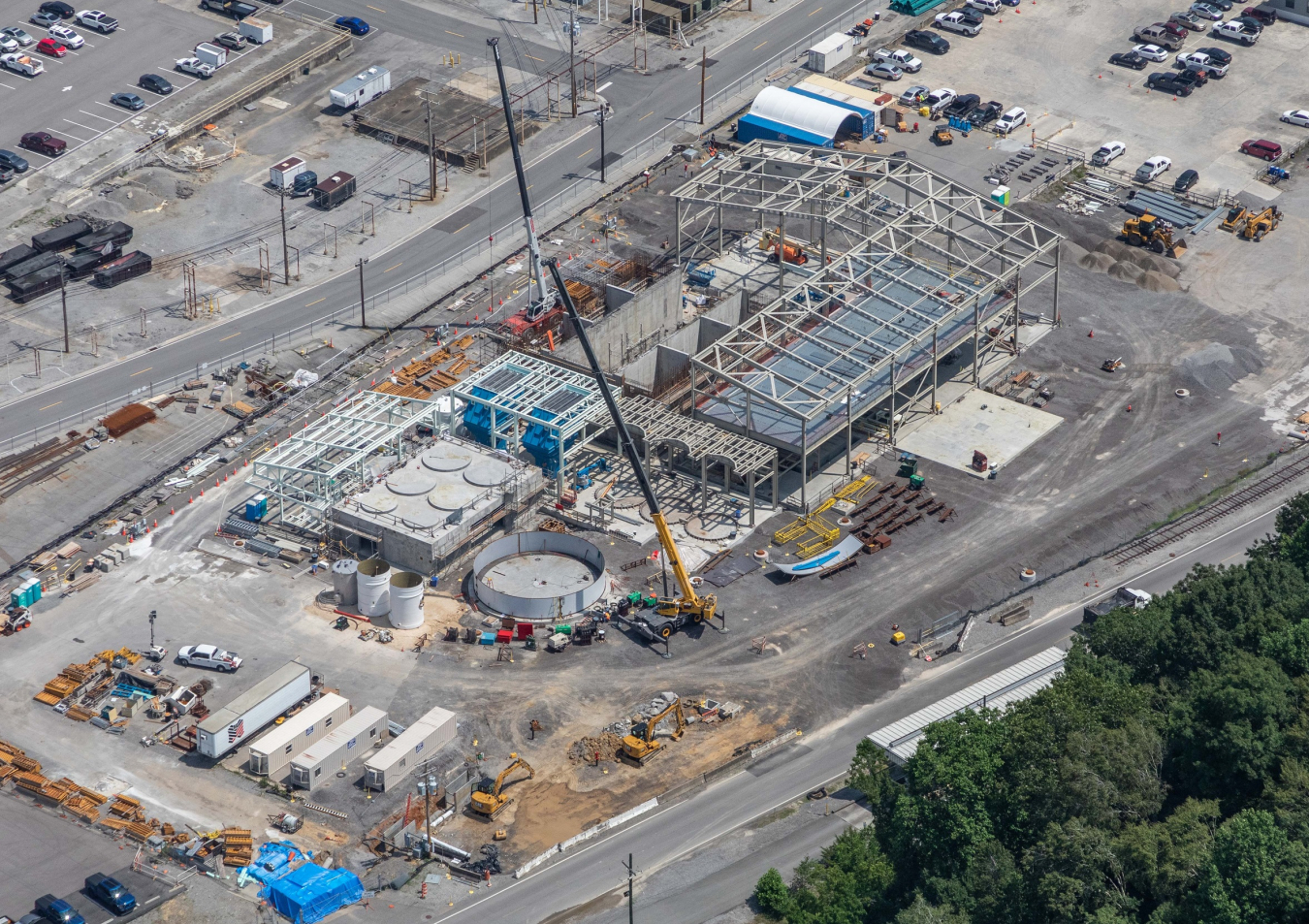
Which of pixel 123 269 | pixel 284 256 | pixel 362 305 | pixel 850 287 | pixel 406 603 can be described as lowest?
pixel 123 269

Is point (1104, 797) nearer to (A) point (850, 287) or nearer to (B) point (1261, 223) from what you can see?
(A) point (850, 287)

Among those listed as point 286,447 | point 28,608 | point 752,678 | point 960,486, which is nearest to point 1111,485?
point 960,486

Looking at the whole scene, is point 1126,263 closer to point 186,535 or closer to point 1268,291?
point 1268,291

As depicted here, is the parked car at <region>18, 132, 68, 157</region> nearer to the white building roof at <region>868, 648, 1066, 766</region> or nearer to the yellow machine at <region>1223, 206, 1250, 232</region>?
the white building roof at <region>868, 648, 1066, 766</region>

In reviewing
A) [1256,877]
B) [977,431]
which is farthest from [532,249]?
[1256,877]

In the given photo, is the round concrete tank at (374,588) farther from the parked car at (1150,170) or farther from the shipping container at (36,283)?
the parked car at (1150,170)

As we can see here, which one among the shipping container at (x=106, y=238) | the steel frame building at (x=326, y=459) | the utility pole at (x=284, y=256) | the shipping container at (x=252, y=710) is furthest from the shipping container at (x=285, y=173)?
the shipping container at (x=252, y=710)
